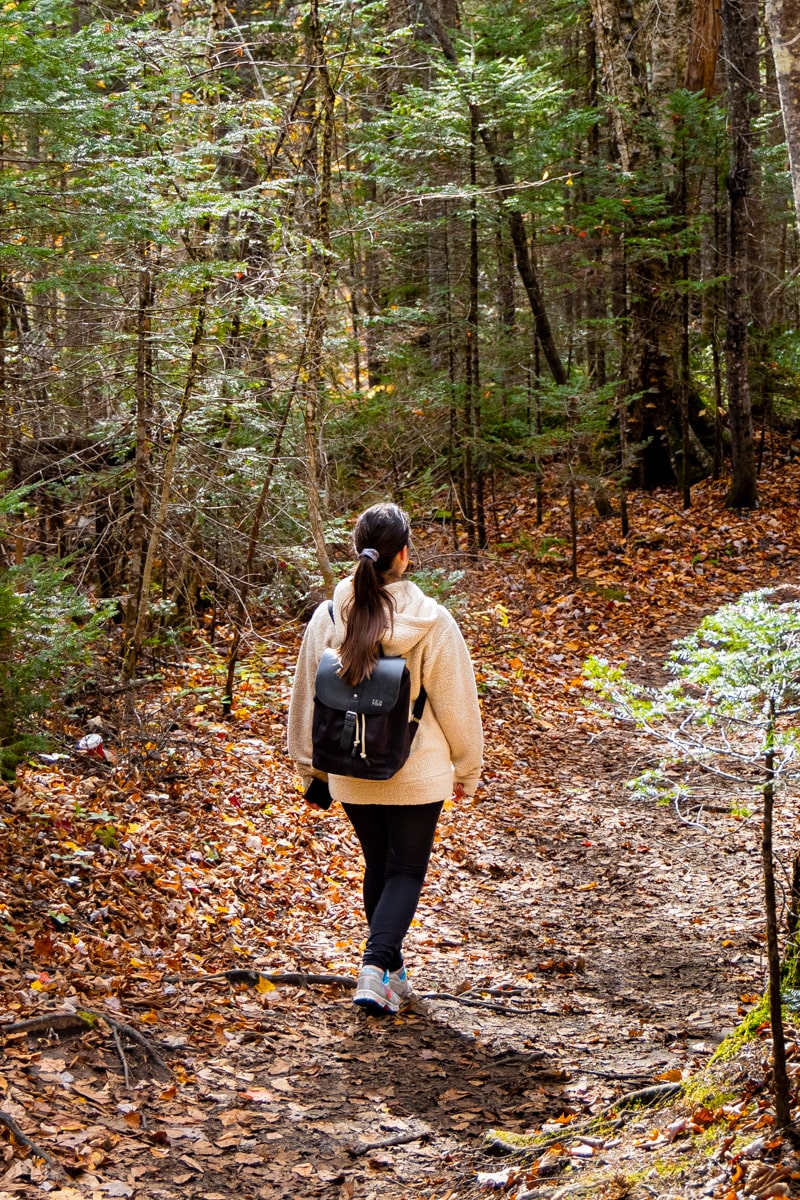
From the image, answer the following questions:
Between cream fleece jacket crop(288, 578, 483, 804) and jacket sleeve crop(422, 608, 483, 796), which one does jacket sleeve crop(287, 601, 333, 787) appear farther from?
jacket sleeve crop(422, 608, 483, 796)

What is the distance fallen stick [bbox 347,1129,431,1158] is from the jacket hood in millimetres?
1806

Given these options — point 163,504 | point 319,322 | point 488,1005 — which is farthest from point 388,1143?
point 319,322

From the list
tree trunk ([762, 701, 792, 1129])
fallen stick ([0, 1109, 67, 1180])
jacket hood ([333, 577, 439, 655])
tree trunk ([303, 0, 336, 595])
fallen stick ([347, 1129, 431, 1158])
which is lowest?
fallen stick ([347, 1129, 431, 1158])

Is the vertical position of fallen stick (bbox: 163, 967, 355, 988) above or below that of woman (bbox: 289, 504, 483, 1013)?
below

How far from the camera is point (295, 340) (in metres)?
8.91

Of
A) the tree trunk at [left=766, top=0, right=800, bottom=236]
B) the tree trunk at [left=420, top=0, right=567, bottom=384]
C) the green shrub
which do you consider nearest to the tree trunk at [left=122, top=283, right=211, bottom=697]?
the green shrub

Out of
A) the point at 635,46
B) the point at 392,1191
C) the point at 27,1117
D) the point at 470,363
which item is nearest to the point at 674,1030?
the point at 392,1191

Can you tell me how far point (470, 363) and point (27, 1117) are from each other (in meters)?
13.0

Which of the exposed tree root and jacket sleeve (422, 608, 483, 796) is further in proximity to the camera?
jacket sleeve (422, 608, 483, 796)

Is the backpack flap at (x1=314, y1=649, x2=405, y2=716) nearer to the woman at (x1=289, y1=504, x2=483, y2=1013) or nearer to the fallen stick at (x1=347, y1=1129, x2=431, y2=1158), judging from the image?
the woman at (x1=289, y1=504, x2=483, y2=1013)

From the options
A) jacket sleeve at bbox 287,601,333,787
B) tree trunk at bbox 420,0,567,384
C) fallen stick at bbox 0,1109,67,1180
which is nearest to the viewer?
fallen stick at bbox 0,1109,67,1180

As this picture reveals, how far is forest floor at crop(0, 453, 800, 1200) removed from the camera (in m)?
3.20

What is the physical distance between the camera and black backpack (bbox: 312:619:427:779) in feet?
13.6

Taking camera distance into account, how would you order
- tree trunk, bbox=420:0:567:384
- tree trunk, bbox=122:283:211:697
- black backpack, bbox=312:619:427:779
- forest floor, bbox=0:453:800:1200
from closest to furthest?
1. forest floor, bbox=0:453:800:1200
2. black backpack, bbox=312:619:427:779
3. tree trunk, bbox=122:283:211:697
4. tree trunk, bbox=420:0:567:384
